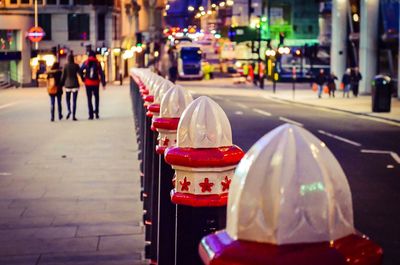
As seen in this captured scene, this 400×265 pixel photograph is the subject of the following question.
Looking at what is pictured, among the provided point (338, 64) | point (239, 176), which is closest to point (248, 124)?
point (239, 176)

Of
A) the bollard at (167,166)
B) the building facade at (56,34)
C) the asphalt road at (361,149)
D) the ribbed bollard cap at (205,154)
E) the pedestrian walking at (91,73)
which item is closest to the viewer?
the ribbed bollard cap at (205,154)

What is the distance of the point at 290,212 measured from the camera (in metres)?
1.95

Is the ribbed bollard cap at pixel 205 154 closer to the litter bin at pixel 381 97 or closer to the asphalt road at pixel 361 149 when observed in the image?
the asphalt road at pixel 361 149

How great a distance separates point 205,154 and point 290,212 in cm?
151

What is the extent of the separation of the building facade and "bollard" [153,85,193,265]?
172ft

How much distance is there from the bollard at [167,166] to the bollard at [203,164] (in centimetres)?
138

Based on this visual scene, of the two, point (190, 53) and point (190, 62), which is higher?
point (190, 53)

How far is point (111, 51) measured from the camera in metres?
69.5

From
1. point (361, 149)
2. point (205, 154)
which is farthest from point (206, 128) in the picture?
point (361, 149)

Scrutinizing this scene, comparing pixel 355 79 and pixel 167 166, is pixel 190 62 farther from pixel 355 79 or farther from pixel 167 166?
pixel 167 166

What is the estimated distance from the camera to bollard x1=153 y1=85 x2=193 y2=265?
198 inches

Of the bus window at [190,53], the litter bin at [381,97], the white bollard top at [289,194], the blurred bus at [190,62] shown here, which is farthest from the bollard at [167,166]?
the bus window at [190,53]

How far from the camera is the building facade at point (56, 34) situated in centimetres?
5909

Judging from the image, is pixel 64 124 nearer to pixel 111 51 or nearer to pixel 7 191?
pixel 7 191
